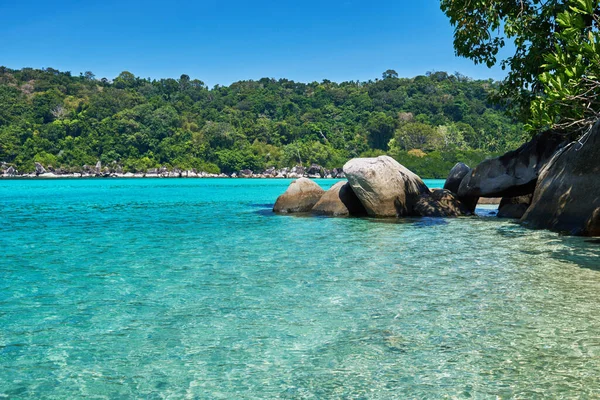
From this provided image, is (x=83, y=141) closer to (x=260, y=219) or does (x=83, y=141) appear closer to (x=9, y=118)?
(x=9, y=118)

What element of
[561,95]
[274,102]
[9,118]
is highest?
[274,102]

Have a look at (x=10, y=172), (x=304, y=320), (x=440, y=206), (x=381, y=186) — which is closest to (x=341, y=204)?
(x=381, y=186)

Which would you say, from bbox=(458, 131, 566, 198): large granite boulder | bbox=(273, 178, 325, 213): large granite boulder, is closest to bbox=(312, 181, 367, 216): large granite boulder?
bbox=(273, 178, 325, 213): large granite boulder

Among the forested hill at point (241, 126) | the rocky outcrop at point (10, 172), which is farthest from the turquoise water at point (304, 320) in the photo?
the rocky outcrop at point (10, 172)

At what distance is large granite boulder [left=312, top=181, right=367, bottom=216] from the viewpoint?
1919cm

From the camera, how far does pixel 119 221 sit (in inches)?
734

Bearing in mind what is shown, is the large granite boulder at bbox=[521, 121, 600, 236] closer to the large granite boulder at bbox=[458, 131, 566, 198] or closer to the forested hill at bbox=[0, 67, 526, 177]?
the large granite boulder at bbox=[458, 131, 566, 198]

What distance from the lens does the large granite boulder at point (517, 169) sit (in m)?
16.5

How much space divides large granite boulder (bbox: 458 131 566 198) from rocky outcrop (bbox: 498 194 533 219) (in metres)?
1.02

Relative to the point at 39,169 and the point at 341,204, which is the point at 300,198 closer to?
the point at 341,204

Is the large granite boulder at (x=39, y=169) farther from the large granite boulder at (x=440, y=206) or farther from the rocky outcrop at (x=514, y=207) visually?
the rocky outcrop at (x=514, y=207)

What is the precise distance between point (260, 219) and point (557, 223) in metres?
9.36

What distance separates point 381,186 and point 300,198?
4.08 metres

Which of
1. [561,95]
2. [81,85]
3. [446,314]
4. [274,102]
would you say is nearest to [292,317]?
[446,314]
